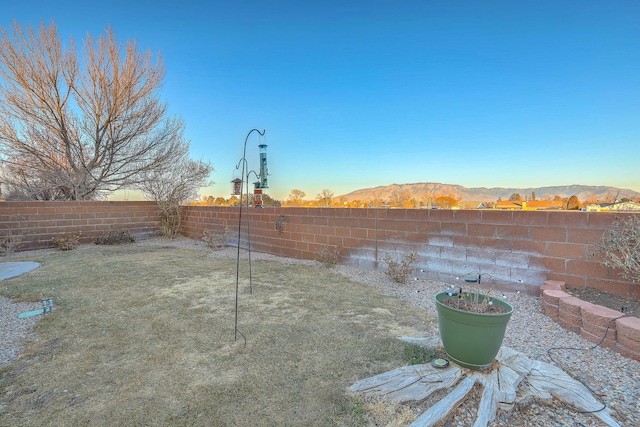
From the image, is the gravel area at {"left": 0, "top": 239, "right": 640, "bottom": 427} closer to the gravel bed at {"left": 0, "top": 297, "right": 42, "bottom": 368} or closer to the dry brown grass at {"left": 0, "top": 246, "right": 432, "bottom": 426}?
the gravel bed at {"left": 0, "top": 297, "right": 42, "bottom": 368}

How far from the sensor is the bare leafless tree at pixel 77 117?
7379 mm

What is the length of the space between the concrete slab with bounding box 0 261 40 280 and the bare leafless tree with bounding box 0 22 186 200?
3.67 metres

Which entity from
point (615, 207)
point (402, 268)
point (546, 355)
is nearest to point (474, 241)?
point (402, 268)

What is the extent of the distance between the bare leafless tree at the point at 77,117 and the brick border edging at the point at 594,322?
9.75 meters

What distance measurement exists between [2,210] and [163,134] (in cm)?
415

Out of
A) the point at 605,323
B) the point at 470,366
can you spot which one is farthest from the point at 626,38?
the point at 470,366

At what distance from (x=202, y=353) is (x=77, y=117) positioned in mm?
9167

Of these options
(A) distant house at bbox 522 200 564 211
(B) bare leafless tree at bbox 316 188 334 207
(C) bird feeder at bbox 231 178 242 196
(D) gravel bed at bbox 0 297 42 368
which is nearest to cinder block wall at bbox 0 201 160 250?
(C) bird feeder at bbox 231 178 242 196

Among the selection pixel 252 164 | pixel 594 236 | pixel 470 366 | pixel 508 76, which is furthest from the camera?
pixel 252 164

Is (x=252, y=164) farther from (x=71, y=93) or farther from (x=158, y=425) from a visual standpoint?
(x=71, y=93)

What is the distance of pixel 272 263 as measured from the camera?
17.5 feet

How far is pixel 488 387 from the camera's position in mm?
1524

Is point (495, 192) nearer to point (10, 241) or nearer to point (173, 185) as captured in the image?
point (173, 185)

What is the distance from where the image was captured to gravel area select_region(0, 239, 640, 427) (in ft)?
4.56
